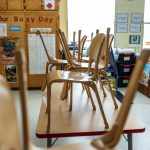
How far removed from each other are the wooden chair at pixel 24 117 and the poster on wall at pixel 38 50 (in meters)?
3.49

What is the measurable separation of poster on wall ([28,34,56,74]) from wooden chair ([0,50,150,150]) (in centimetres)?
349

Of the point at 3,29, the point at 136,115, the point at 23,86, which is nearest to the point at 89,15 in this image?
the point at 3,29

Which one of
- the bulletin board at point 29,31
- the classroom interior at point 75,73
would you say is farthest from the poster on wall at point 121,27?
the bulletin board at point 29,31

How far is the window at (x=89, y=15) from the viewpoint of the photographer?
17.5 feet

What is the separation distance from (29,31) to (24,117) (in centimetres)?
379

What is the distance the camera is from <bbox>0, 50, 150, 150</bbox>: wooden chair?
603mm

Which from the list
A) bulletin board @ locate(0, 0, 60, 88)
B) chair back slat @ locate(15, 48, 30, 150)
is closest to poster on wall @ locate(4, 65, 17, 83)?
bulletin board @ locate(0, 0, 60, 88)

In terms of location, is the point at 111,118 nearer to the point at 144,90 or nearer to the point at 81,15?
the point at 144,90

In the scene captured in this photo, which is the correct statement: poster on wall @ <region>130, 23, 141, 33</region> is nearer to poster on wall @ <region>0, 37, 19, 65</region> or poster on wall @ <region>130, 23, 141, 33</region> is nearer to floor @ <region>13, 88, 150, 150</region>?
Answer: floor @ <region>13, 88, 150, 150</region>

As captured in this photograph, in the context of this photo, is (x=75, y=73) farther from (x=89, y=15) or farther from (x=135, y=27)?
(x=135, y=27)

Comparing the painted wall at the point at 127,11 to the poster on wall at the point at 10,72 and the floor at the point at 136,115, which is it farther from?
the poster on wall at the point at 10,72

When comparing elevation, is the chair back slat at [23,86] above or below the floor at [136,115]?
above

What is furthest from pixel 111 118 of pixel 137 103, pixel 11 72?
pixel 11 72

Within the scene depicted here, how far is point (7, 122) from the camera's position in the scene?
837mm
